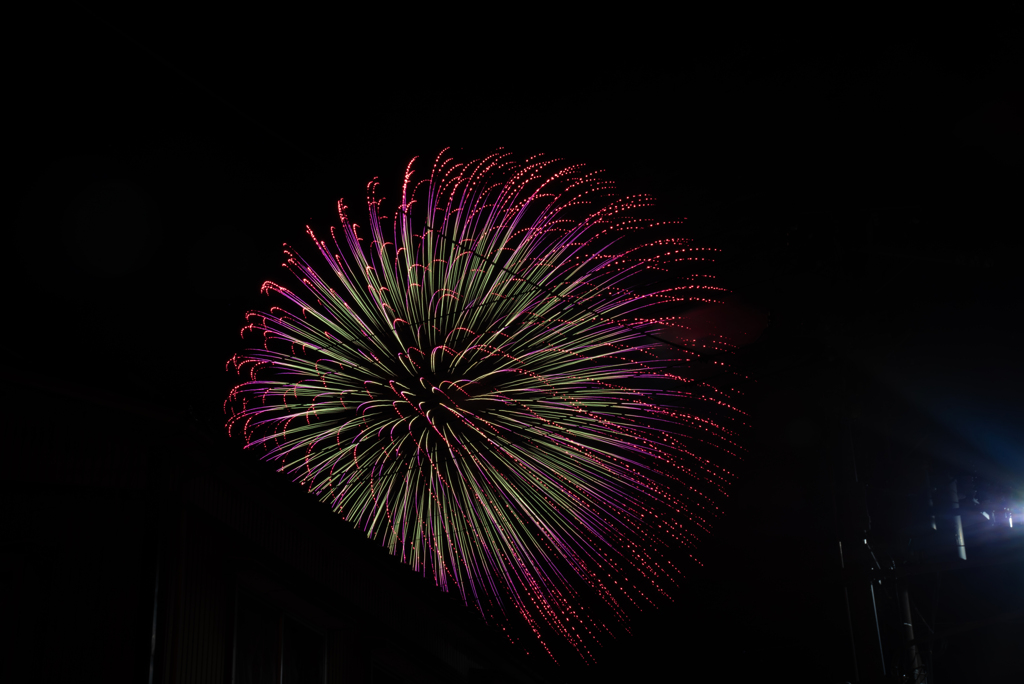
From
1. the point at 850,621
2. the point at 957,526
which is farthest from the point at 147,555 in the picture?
the point at 957,526

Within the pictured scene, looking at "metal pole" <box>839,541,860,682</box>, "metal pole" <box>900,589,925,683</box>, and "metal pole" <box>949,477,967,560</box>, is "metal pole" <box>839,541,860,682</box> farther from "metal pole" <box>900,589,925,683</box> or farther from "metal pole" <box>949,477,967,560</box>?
"metal pole" <box>949,477,967,560</box>

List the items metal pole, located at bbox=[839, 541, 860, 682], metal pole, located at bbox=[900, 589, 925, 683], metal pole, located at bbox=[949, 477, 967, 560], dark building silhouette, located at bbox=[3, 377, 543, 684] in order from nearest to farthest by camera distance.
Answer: dark building silhouette, located at bbox=[3, 377, 543, 684] < metal pole, located at bbox=[839, 541, 860, 682] < metal pole, located at bbox=[900, 589, 925, 683] < metal pole, located at bbox=[949, 477, 967, 560]

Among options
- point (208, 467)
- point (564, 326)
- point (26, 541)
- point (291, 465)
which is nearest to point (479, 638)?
point (291, 465)

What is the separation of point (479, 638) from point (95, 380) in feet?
28.2

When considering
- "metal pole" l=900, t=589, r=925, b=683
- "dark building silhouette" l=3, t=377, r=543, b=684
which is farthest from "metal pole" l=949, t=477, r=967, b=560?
"dark building silhouette" l=3, t=377, r=543, b=684

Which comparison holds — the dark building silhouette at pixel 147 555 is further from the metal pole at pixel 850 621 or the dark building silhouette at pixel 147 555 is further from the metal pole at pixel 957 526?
the metal pole at pixel 957 526

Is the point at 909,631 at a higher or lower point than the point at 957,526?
lower

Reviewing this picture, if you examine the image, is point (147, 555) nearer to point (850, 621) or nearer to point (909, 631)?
point (850, 621)

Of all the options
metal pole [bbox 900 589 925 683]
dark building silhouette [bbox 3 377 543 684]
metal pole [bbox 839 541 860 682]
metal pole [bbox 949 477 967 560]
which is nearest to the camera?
dark building silhouette [bbox 3 377 543 684]

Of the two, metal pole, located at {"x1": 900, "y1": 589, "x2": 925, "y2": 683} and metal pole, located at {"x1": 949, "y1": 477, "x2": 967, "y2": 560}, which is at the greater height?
metal pole, located at {"x1": 949, "y1": 477, "x2": 967, "y2": 560}

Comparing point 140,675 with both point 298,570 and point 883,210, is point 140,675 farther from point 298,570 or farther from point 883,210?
point 883,210

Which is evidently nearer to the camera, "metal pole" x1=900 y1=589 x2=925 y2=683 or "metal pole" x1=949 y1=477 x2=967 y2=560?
"metal pole" x1=900 y1=589 x2=925 y2=683

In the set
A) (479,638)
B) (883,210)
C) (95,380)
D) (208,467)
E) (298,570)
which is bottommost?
(479,638)

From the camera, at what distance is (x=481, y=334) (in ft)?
47.4
